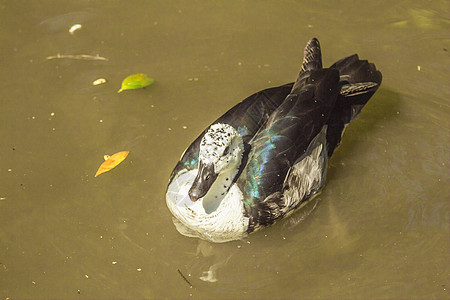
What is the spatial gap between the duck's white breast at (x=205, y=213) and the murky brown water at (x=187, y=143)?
19 centimetres

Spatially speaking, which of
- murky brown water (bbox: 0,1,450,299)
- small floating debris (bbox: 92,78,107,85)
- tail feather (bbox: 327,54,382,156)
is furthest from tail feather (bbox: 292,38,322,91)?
small floating debris (bbox: 92,78,107,85)

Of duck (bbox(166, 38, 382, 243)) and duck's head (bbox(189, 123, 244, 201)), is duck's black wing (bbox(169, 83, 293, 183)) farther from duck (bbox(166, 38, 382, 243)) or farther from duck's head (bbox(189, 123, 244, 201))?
duck's head (bbox(189, 123, 244, 201))

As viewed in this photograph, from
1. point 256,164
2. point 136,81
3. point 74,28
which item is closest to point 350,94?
point 256,164

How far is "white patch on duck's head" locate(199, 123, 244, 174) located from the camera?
164 inches

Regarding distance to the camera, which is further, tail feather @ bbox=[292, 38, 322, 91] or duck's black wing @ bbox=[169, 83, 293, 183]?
tail feather @ bbox=[292, 38, 322, 91]

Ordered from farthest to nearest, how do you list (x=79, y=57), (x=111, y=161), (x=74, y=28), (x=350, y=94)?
(x=74, y=28), (x=79, y=57), (x=111, y=161), (x=350, y=94)

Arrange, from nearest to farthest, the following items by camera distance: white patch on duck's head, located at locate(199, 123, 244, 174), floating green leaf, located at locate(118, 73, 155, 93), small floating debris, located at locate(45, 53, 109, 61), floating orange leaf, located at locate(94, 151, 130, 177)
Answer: white patch on duck's head, located at locate(199, 123, 244, 174)
floating orange leaf, located at locate(94, 151, 130, 177)
floating green leaf, located at locate(118, 73, 155, 93)
small floating debris, located at locate(45, 53, 109, 61)

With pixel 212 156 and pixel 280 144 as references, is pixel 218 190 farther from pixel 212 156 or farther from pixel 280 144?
pixel 280 144

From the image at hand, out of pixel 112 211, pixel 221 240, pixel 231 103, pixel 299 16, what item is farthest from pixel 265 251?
pixel 299 16

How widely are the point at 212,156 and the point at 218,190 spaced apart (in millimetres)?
401

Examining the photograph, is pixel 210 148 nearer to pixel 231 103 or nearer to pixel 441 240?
pixel 231 103

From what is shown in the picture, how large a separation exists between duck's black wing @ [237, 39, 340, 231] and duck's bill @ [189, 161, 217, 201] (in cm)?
32

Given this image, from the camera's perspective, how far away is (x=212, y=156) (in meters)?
4.17

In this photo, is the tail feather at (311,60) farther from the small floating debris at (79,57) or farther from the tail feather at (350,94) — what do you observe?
the small floating debris at (79,57)
